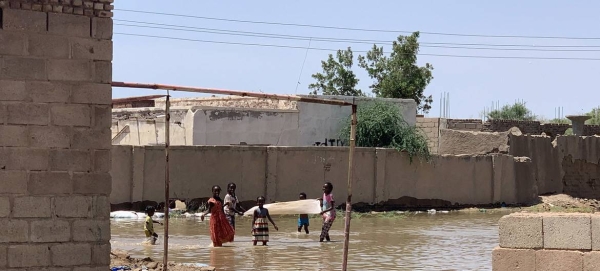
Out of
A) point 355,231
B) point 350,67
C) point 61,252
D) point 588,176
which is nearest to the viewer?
point 61,252

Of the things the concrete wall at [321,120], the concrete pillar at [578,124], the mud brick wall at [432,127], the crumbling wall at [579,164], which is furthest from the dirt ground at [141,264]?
the concrete pillar at [578,124]

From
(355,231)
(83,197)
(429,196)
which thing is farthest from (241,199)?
(83,197)

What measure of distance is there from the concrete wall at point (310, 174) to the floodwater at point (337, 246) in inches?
42.8

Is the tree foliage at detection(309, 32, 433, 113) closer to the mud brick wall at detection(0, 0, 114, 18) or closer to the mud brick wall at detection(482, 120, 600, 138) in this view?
the mud brick wall at detection(482, 120, 600, 138)

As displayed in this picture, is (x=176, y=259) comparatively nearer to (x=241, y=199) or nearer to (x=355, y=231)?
(x=355, y=231)

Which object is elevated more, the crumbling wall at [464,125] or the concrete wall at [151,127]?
the crumbling wall at [464,125]

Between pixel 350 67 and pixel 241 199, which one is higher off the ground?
pixel 350 67

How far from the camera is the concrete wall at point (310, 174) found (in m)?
24.3

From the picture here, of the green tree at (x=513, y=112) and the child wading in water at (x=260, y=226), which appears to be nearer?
the child wading in water at (x=260, y=226)

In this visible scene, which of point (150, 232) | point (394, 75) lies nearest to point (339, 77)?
point (394, 75)

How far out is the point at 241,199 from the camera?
25.3 meters

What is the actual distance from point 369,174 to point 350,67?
20.9 m

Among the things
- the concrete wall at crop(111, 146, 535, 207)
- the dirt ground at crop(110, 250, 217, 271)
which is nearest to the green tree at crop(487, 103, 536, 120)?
the concrete wall at crop(111, 146, 535, 207)

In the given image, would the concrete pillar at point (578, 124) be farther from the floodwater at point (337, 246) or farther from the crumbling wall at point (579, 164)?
the floodwater at point (337, 246)
